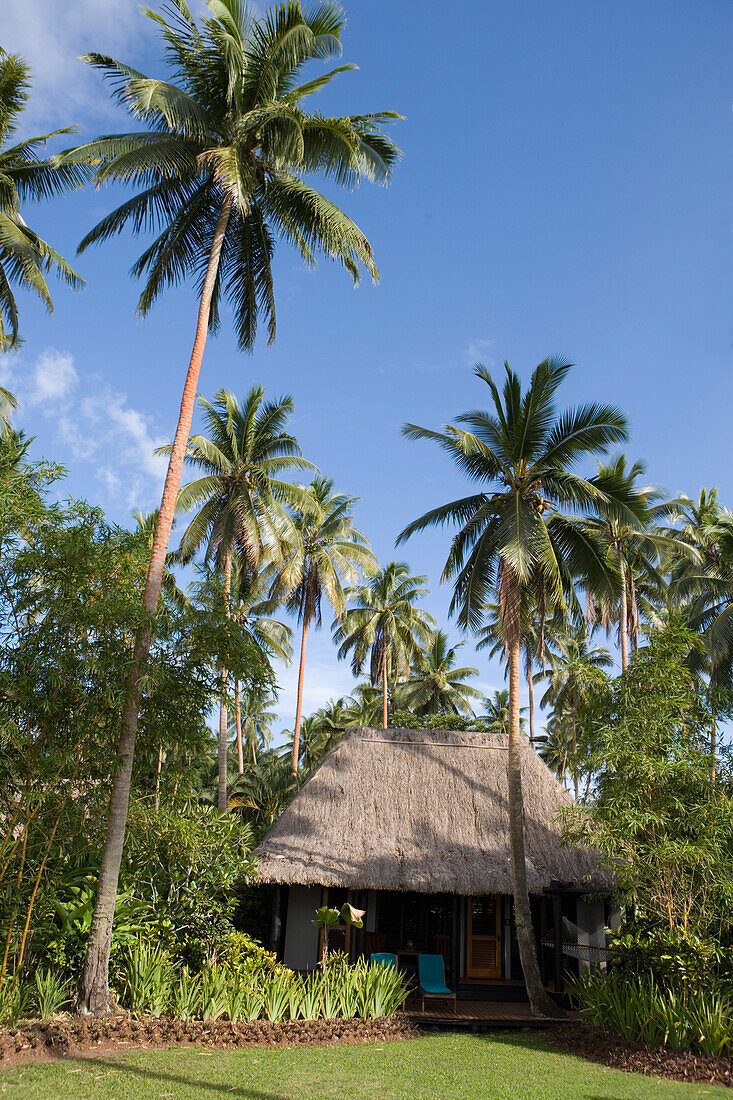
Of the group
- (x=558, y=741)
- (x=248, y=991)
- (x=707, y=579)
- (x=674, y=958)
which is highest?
(x=707, y=579)

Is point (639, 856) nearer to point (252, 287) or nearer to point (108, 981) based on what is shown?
point (108, 981)

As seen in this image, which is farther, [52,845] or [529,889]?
[529,889]

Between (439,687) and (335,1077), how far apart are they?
29058 millimetres

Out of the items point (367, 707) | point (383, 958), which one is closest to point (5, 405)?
point (383, 958)

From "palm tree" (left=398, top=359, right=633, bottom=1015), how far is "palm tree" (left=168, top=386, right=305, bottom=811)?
531 cm

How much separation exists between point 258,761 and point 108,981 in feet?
108

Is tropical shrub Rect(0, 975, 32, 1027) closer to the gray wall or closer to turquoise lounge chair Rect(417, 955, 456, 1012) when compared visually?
turquoise lounge chair Rect(417, 955, 456, 1012)

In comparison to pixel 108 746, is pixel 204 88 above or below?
above

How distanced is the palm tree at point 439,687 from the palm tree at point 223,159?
1013 inches

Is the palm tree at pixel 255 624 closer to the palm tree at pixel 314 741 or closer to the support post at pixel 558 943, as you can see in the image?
the palm tree at pixel 314 741

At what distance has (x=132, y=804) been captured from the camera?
410 inches

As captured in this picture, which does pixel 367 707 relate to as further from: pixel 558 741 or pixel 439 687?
pixel 558 741

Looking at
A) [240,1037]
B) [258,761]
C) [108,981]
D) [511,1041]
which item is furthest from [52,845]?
[258,761]

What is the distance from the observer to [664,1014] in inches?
370
